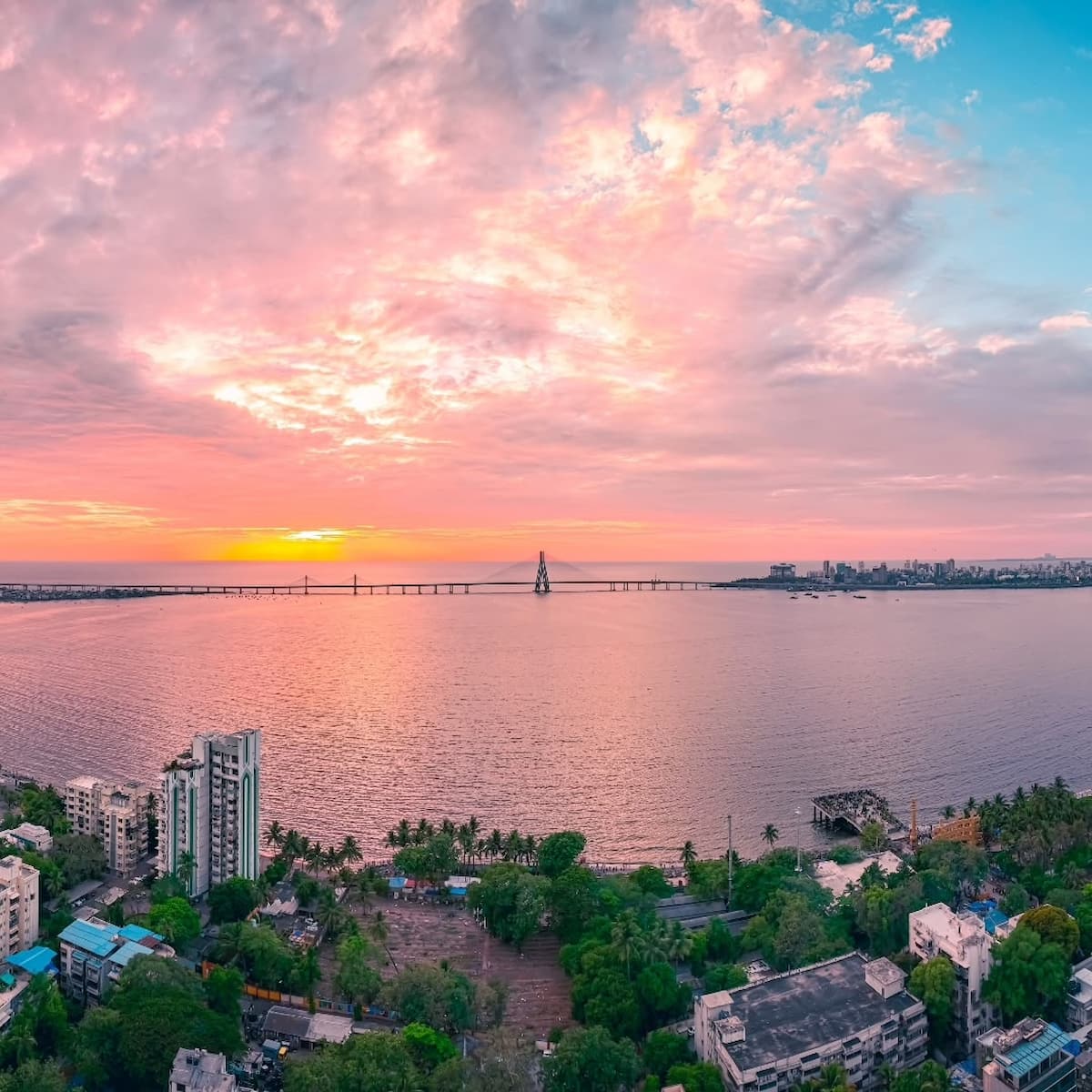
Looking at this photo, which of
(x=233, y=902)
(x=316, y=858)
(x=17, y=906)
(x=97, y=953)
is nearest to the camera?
(x=97, y=953)

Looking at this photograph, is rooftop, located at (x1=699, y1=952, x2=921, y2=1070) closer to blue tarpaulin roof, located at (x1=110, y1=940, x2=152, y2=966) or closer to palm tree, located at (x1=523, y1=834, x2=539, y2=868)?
palm tree, located at (x1=523, y1=834, x2=539, y2=868)

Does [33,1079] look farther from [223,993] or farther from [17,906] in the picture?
[17,906]

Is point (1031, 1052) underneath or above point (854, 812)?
above

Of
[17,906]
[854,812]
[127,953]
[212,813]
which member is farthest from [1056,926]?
[17,906]

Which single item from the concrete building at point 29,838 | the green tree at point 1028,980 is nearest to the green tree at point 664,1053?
the green tree at point 1028,980

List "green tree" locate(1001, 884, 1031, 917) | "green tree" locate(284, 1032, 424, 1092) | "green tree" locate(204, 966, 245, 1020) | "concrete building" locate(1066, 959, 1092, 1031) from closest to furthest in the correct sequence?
"green tree" locate(284, 1032, 424, 1092) → "concrete building" locate(1066, 959, 1092, 1031) → "green tree" locate(204, 966, 245, 1020) → "green tree" locate(1001, 884, 1031, 917)

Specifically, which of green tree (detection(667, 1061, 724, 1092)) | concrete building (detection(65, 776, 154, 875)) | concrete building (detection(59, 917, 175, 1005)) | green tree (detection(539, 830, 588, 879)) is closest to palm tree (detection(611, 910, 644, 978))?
green tree (detection(667, 1061, 724, 1092))

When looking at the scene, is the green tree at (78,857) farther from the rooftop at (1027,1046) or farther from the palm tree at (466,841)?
the rooftop at (1027,1046)
